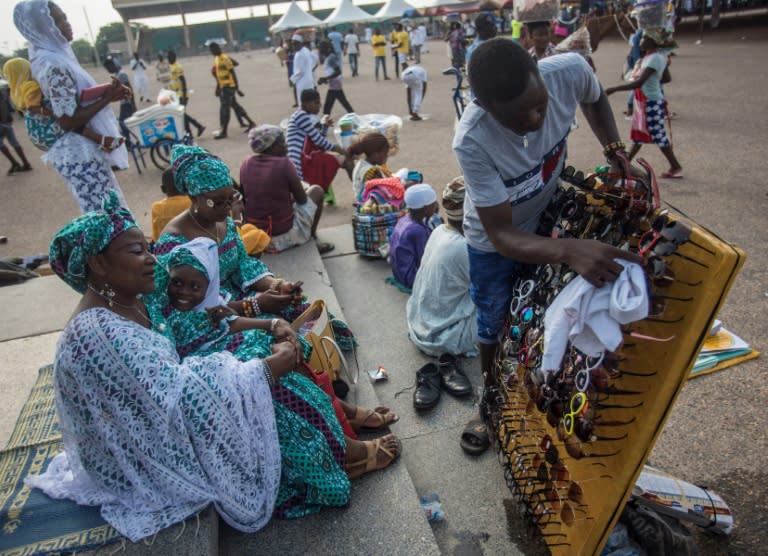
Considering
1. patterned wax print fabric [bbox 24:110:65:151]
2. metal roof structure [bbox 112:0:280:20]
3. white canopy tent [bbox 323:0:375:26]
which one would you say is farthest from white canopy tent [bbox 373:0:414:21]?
metal roof structure [bbox 112:0:280:20]

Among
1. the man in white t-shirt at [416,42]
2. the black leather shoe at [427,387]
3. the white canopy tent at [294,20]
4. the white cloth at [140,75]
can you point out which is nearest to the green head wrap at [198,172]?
the black leather shoe at [427,387]

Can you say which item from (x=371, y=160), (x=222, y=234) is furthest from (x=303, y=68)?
(x=222, y=234)

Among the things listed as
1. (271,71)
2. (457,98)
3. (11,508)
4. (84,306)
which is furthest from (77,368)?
(271,71)

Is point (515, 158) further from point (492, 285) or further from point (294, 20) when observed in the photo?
point (294, 20)

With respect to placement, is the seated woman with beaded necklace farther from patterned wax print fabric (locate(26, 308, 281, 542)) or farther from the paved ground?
patterned wax print fabric (locate(26, 308, 281, 542))

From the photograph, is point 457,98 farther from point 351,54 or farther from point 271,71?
point 271,71

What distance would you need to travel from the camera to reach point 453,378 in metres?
3.29

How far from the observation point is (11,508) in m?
2.18

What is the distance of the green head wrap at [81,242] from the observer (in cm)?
188

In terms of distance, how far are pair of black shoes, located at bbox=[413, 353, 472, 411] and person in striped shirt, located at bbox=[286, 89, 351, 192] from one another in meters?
3.49

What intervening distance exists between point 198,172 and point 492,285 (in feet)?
5.48

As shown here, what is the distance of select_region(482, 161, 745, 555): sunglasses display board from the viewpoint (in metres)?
1.57

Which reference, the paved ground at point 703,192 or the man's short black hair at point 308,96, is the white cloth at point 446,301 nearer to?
the paved ground at point 703,192

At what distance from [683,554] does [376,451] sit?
1.26m
